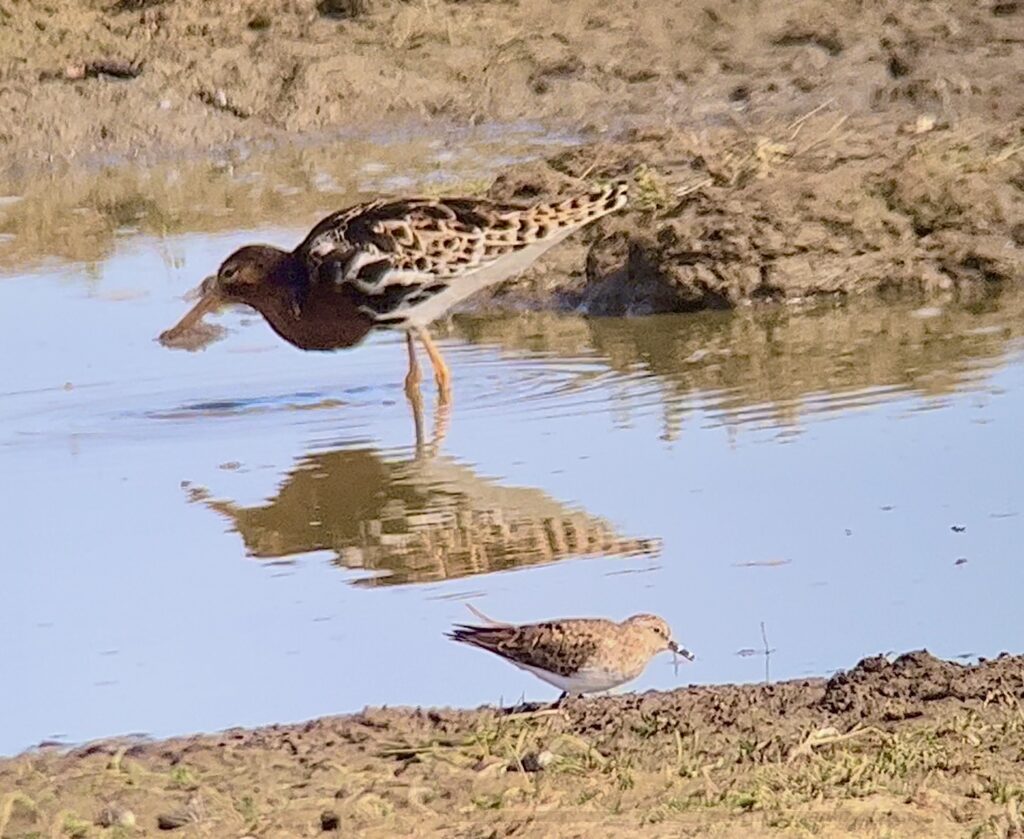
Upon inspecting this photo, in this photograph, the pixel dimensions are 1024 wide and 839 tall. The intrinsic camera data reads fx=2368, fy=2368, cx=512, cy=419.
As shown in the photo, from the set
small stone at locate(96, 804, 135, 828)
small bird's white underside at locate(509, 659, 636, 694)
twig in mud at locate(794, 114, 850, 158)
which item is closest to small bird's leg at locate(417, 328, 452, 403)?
twig in mud at locate(794, 114, 850, 158)

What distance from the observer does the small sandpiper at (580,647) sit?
5570mm

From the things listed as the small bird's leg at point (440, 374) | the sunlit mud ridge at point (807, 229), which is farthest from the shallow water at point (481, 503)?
the sunlit mud ridge at point (807, 229)

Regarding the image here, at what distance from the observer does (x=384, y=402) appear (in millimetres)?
9859

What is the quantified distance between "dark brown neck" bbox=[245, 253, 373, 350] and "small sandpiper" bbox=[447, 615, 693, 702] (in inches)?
177

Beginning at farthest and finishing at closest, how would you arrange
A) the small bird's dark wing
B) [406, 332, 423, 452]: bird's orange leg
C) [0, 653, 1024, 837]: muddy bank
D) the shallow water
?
[406, 332, 423, 452]: bird's orange leg → the shallow water → the small bird's dark wing → [0, 653, 1024, 837]: muddy bank

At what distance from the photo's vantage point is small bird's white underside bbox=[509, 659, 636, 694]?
18.3 ft

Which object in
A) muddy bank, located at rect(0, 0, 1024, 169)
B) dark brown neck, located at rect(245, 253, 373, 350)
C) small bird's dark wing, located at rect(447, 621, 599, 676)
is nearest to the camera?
small bird's dark wing, located at rect(447, 621, 599, 676)

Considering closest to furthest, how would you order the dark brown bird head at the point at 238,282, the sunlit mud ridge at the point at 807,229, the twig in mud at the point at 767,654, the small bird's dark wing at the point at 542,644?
the small bird's dark wing at the point at 542,644 → the twig in mud at the point at 767,654 → the dark brown bird head at the point at 238,282 → the sunlit mud ridge at the point at 807,229

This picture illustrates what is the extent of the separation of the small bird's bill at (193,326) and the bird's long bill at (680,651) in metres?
5.03

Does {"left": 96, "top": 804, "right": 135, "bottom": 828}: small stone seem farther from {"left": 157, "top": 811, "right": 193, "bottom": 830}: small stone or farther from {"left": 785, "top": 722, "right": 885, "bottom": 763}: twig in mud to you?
{"left": 785, "top": 722, "right": 885, "bottom": 763}: twig in mud

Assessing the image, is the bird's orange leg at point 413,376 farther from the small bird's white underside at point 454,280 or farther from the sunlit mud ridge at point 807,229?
the sunlit mud ridge at point 807,229

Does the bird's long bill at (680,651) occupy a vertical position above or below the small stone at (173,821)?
above

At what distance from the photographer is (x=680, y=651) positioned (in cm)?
589

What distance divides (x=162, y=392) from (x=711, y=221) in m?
2.76
